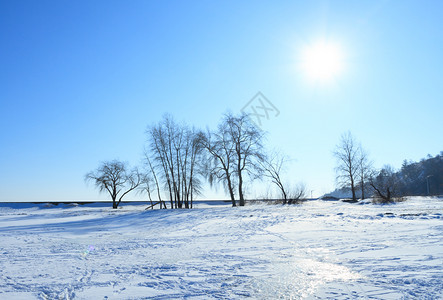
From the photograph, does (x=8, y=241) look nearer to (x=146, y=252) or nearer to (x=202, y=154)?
(x=146, y=252)

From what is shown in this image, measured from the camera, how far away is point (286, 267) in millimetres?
5383

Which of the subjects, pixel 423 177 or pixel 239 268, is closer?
pixel 239 268

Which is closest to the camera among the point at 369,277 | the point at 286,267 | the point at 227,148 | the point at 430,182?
the point at 369,277

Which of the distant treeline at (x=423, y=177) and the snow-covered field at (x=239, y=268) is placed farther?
the distant treeline at (x=423, y=177)

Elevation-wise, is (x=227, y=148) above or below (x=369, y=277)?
above

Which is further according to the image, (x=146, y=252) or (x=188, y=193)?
(x=188, y=193)

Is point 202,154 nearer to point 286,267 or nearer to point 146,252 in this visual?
point 146,252

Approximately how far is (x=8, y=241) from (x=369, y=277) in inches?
467

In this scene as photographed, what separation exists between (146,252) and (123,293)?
3440 mm

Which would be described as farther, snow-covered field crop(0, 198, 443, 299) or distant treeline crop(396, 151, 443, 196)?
distant treeline crop(396, 151, 443, 196)

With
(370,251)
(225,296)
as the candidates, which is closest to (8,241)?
(225,296)

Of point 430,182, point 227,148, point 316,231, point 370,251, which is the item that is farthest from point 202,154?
point 430,182

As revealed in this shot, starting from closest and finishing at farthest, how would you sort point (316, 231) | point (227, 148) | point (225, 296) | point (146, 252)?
point (225, 296) < point (146, 252) < point (316, 231) < point (227, 148)

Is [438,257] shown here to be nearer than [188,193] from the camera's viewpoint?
Yes
